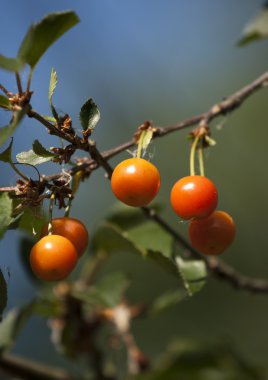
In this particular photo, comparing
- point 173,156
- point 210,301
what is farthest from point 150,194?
point 173,156

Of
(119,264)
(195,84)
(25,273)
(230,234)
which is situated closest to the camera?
(230,234)

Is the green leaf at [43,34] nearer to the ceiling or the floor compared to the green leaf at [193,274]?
nearer to the ceiling

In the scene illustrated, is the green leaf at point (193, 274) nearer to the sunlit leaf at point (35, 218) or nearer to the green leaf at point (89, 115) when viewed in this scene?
the sunlit leaf at point (35, 218)

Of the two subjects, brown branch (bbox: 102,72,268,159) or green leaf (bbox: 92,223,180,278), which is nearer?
brown branch (bbox: 102,72,268,159)

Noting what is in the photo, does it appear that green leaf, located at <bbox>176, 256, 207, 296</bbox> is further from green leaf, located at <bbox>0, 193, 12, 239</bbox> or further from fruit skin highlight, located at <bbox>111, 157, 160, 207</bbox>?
green leaf, located at <bbox>0, 193, 12, 239</bbox>

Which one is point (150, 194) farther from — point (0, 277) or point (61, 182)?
point (0, 277)

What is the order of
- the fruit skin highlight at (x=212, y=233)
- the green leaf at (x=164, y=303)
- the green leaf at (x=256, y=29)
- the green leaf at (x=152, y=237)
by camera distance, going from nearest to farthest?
the fruit skin highlight at (x=212, y=233) < the green leaf at (x=152, y=237) < the green leaf at (x=256, y=29) < the green leaf at (x=164, y=303)

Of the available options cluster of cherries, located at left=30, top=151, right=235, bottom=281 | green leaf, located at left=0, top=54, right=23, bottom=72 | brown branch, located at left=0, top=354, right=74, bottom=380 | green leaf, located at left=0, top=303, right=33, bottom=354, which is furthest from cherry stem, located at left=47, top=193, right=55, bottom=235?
brown branch, located at left=0, top=354, right=74, bottom=380

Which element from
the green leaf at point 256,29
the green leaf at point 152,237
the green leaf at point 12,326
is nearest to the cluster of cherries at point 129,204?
the green leaf at point 152,237
